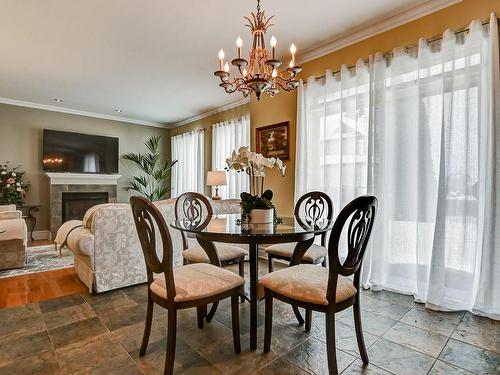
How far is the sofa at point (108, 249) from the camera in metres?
2.77

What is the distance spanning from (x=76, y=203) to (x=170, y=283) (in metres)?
5.52

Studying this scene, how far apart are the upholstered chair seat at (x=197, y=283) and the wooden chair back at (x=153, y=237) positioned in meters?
0.07

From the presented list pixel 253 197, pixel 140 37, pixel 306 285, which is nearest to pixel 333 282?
pixel 306 285

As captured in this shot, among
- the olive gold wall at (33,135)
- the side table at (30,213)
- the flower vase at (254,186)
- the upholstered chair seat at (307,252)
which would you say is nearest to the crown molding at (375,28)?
the flower vase at (254,186)

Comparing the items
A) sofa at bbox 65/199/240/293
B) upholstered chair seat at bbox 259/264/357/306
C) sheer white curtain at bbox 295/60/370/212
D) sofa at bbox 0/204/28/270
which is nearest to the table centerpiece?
upholstered chair seat at bbox 259/264/357/306

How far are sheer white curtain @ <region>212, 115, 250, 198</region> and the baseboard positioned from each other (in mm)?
3599

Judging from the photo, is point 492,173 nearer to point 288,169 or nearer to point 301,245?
point 301,245

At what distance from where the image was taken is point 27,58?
12.0ft

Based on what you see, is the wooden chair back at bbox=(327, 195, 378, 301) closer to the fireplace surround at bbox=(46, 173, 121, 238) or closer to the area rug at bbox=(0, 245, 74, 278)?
the area rug at bbox=(0, 245, 74, 278)

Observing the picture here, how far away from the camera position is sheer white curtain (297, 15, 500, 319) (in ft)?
7.39

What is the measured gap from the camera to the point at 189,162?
672 centimetres

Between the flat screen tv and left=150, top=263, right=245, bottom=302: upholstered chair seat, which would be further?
the flat screen tv

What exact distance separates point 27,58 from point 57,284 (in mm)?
2857

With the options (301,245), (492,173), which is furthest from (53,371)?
(492,173)
